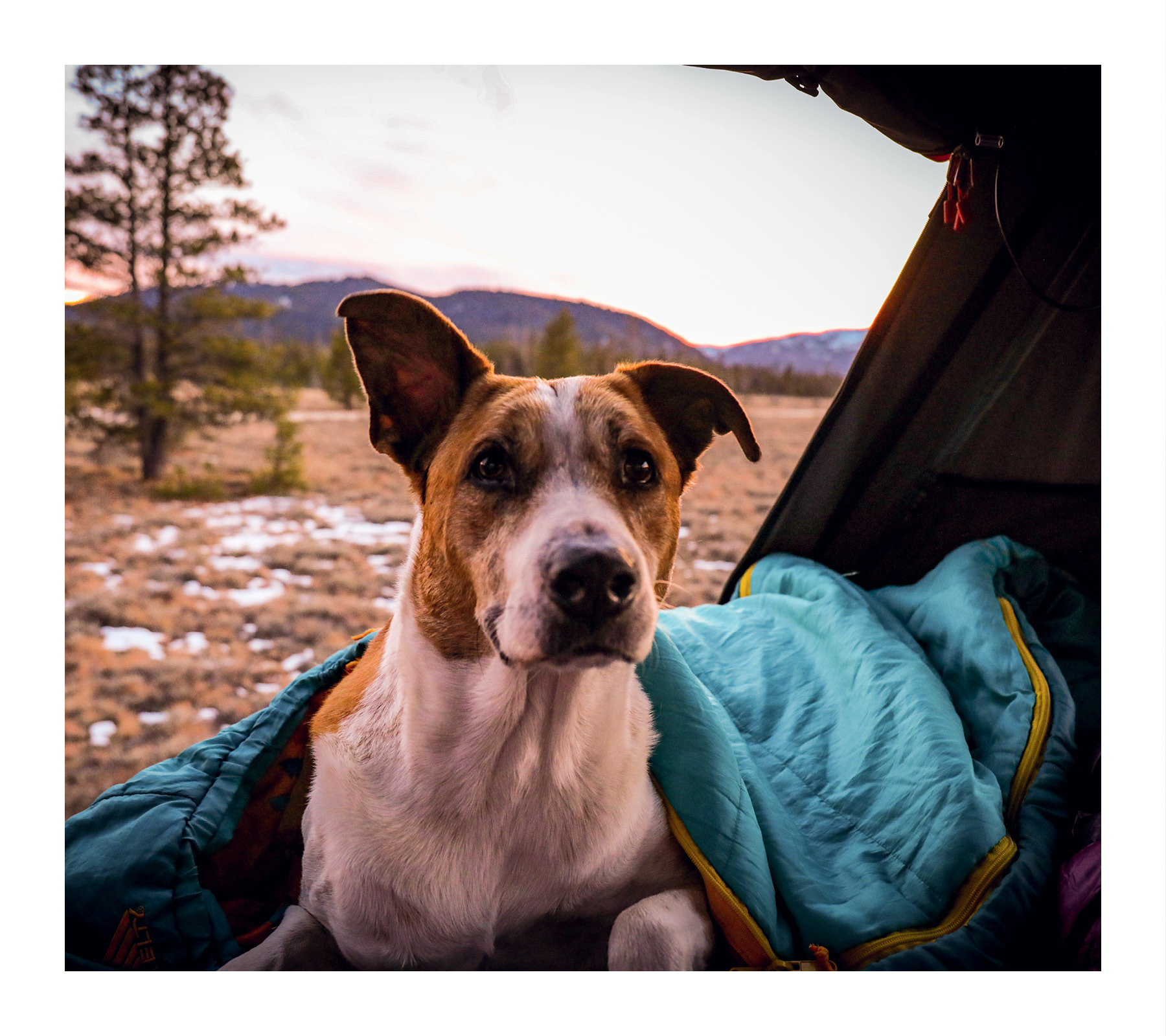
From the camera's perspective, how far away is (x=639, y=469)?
146cm

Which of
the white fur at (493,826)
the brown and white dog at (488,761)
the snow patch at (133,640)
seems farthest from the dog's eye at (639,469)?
the snow patch at (133,640)

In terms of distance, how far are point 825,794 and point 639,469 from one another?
0.94 meters

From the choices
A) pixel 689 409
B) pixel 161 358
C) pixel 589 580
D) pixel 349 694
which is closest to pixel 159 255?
pixel 161 358

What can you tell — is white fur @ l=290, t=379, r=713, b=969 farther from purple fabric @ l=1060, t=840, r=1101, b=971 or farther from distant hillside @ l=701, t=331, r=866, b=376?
distant hillside @ l=701, t=331, r=866, b=376

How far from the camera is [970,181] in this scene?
196 cm

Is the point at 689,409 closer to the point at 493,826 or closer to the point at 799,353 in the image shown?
the point at 493,826

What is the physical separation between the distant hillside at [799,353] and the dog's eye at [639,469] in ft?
4.23

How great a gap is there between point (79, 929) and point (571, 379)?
1.43 metres

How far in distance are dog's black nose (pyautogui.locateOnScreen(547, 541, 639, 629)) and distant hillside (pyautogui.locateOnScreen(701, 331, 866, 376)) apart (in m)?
1.70

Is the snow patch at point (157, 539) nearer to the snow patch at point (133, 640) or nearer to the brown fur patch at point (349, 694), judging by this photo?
the snow patch at point (133, 640)

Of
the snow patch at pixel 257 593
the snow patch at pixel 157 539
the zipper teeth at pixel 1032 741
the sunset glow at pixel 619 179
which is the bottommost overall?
the snow patch at pixel 257 593

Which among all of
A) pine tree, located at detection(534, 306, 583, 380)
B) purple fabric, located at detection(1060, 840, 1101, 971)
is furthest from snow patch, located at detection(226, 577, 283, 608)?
purple fabric, located at detection(1060, 840, 1101, 971)

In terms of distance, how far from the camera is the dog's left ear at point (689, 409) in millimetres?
1622
